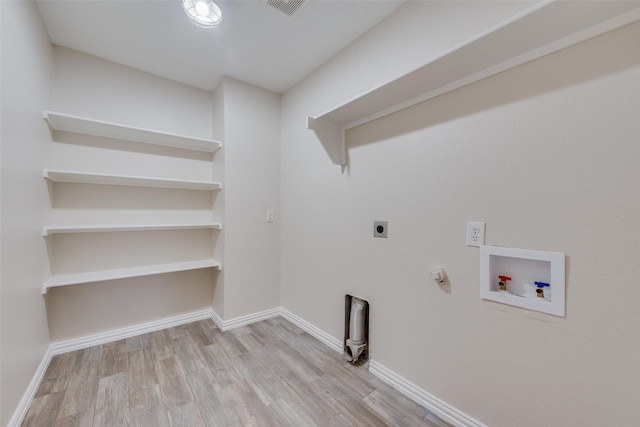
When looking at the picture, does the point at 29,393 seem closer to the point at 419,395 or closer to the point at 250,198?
the point at 250,198

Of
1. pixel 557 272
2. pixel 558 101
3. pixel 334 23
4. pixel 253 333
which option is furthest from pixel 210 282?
pixel 558 101

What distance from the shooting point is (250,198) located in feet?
8.52

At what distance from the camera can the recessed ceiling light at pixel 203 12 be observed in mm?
1538

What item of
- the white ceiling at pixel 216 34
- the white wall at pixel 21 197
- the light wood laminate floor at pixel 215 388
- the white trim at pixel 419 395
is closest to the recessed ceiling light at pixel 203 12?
the white ceiling at pixel 216 34

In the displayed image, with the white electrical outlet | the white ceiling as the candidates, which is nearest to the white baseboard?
the white electrical outlet

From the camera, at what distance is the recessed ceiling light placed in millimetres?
1538

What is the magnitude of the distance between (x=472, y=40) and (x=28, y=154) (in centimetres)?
242

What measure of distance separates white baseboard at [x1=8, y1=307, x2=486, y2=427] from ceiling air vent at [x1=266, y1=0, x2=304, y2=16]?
2.39 meters

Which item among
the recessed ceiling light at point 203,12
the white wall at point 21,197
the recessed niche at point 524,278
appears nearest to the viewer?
the recessed niche at point 524,278

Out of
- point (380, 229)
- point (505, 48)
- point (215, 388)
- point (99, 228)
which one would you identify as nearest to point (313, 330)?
point (215, 388)

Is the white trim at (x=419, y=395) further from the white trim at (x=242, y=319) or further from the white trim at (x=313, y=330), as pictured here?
the white trim at (x=242, y=319)

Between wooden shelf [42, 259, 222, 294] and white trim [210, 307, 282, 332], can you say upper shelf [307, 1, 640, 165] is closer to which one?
wooden shelf [42, 259, 222, 294]

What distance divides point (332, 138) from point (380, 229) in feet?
2.52

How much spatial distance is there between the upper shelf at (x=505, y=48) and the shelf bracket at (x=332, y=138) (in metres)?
0.20
